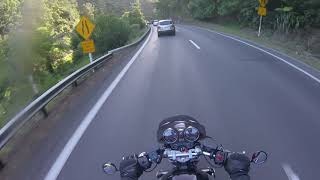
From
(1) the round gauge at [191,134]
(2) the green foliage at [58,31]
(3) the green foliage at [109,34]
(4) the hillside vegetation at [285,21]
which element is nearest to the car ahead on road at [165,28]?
(3) the green foliage at [109,34]

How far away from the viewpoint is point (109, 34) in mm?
36688

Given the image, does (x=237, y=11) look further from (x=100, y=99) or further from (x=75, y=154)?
(x=75, y=154)

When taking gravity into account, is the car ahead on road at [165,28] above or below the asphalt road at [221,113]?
below

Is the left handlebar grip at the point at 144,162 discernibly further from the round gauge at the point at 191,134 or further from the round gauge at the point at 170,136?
the round gauge at the point at 191,134

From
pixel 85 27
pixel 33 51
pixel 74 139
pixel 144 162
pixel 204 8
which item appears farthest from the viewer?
pixel 204 8

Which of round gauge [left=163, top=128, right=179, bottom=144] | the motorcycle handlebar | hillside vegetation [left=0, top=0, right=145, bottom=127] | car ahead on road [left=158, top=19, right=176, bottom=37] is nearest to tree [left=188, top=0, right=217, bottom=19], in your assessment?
hillside vegetation [left=0, top=0, right=145, bottom=127]

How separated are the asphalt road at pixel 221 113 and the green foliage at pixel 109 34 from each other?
2126cm

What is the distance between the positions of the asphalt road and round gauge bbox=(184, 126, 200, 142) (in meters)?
1.92

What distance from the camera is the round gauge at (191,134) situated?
3.77 meters

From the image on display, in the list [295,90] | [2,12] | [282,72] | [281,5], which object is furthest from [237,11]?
[295,90]

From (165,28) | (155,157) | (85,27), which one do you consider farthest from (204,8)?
(155,157)

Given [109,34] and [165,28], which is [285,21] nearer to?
[165,28]

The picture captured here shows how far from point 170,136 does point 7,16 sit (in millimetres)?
56406

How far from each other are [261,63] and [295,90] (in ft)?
18.5
